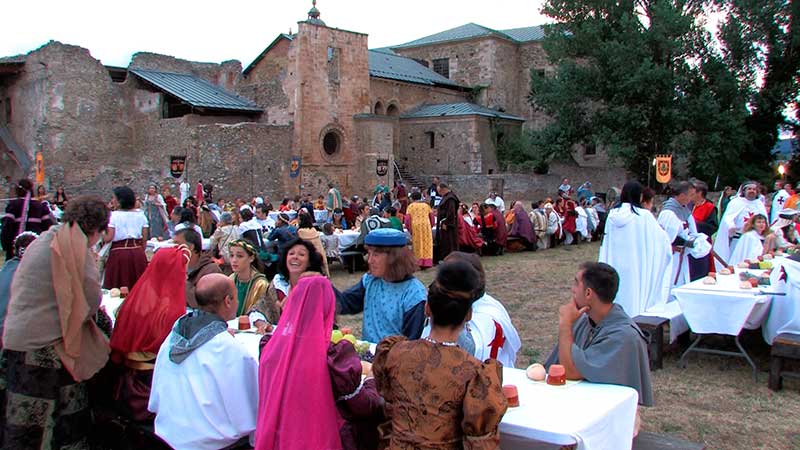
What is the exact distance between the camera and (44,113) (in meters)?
26.8

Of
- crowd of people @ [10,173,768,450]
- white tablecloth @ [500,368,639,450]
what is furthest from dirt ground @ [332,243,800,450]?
white tablecloth @ [500,368,639,450]

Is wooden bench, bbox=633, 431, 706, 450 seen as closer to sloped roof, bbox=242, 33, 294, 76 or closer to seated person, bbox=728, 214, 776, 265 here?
seated person, bbox=728, 214, 776, 265

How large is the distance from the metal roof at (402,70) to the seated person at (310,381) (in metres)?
31.3

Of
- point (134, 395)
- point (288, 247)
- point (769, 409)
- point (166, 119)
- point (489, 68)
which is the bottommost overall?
point (769, 409)

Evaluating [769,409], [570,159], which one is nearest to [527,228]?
[769,409]

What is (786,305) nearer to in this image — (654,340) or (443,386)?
(654,340)

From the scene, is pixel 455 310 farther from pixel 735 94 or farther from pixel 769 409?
pixel 735 94

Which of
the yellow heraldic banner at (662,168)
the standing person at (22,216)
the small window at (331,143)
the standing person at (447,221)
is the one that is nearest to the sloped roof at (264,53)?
the small window at (331,143)

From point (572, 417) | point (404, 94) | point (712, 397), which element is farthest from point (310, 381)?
point (404, 94)

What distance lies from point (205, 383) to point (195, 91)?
93.9ft

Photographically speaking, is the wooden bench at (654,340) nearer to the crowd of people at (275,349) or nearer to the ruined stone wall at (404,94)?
the crowd of people at (275,349)

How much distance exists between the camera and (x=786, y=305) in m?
6.02

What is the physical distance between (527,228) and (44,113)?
21418 millimetres

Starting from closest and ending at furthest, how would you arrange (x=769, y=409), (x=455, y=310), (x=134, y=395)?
(x=455, y=310) < (x=134, y=395) < (x=769, y=409)
